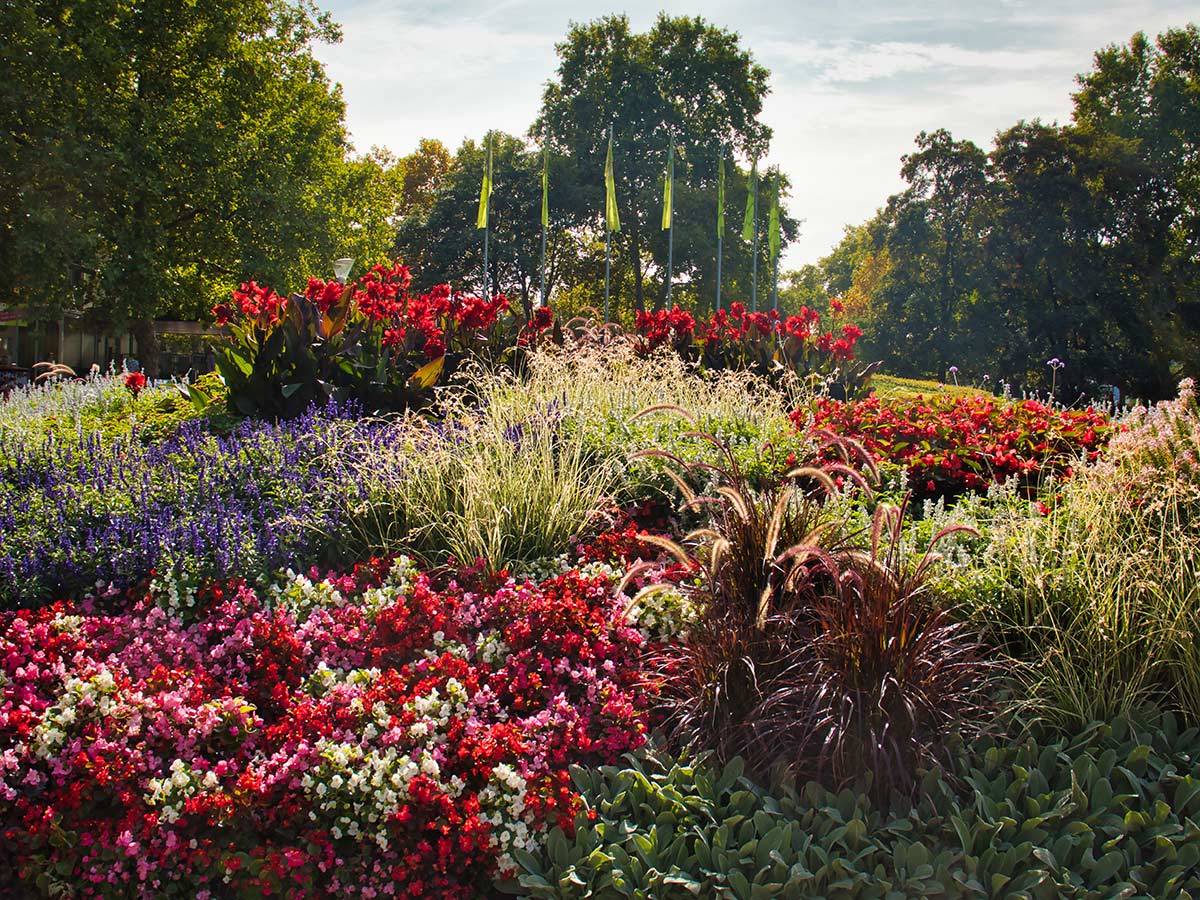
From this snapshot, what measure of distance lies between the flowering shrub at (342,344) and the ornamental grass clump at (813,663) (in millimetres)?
4224

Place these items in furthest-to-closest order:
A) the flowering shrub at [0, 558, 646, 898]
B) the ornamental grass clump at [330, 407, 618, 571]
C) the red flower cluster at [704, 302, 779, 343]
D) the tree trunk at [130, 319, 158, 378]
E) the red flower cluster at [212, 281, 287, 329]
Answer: the tree trunk at [130, 319, 158, 378]
the red flower cluster at [704, 302, 779, 343]
the red flower cluster at [212, 281, 287, 329]
the ornamental grass clump at [330, 407, 618, 571]
the flowering shrub at [0, 558, 646, 898]

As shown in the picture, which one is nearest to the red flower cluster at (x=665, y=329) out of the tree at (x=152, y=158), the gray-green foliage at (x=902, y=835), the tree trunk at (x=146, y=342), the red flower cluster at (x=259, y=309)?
the red flower cluster at (x=259, y=309)

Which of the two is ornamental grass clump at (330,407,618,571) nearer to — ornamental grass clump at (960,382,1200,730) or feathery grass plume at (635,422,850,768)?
feathery grass plume at (635,422,850,768)

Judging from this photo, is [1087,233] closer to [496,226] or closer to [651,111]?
[651,111]

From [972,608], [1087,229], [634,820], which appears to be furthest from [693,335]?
[1087,229]

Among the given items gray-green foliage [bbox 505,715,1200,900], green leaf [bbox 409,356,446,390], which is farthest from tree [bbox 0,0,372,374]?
gray-green foliage [bbox 505,715,1200,900]

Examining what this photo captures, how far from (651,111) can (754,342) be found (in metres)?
25.6

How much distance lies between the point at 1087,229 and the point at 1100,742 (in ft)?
99.5

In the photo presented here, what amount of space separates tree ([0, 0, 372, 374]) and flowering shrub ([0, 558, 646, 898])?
53.0 feet

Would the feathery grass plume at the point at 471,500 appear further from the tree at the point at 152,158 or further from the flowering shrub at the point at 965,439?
the tree at the point at 152,158

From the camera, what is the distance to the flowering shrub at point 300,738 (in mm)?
2471

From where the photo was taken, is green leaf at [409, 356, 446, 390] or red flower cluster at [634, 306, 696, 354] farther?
→ red flower cluster at [634, 306, 696, 354]

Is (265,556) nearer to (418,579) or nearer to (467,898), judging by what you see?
(418,579)

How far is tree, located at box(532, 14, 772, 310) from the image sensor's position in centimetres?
3306
